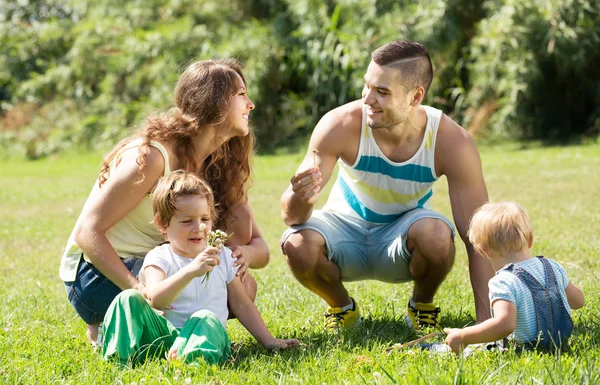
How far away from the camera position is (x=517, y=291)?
3.24 m

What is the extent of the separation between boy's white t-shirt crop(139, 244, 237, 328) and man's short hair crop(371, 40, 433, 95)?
1.31 metres

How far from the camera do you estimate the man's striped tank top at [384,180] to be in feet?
13.5

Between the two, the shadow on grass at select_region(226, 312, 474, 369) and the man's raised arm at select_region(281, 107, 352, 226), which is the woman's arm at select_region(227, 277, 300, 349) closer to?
the shadow on grass at select_region(226, 312, 474, 369)

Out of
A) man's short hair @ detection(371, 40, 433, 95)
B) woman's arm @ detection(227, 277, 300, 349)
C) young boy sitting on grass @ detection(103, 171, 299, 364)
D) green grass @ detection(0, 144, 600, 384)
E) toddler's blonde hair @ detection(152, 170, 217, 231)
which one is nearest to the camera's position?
green grass @ detection(0, 144, 600, 384)

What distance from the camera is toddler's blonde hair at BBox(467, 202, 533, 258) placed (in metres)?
3.26

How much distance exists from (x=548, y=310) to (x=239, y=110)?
1629mm

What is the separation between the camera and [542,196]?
897cm

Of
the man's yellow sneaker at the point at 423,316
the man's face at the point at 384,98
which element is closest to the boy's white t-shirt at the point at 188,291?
the man's yellow sneaker at the point at 423,316

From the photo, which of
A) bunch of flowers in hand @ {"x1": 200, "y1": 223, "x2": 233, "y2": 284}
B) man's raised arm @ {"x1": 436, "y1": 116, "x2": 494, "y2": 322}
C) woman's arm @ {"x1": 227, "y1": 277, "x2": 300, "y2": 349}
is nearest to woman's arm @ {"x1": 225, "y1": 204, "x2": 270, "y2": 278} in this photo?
woman's arm @ {"x1": 227, "y1": 277, "x2": 300, "y2": 349}

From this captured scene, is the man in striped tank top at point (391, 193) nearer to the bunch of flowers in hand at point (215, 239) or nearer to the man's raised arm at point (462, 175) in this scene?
the man's raised arm at point (462, 175)

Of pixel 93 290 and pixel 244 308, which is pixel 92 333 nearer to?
pixel 93 290

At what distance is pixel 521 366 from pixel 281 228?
199 inches

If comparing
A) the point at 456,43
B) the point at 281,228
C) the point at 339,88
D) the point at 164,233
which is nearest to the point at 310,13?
the point at 339,88

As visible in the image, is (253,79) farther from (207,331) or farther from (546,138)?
(207,331)
